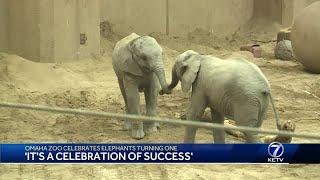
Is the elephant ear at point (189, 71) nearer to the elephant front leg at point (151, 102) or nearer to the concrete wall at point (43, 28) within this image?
the elephant front leg at point (151, 102)

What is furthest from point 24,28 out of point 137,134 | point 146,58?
point 146,58

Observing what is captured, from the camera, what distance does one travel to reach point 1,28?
33.3 feet

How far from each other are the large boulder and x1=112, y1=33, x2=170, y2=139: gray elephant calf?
153 inches

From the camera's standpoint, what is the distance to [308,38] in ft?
32.9

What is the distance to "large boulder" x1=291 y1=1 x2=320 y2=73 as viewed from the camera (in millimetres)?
9977

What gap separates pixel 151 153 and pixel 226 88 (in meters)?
1.91

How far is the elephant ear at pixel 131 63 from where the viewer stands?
679 centimetres

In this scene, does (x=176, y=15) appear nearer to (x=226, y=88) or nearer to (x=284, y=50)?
(x=284, y=50)

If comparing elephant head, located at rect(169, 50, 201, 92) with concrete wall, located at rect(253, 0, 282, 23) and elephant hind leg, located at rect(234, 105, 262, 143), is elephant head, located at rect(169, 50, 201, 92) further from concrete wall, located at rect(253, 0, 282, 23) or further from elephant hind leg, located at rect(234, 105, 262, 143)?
concrete wall, located at rect(253, 0, 282, 23)

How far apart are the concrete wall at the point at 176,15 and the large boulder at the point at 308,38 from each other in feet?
10.8

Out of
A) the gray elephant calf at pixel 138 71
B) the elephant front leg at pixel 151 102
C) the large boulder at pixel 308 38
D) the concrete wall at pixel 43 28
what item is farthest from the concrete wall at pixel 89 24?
the elephant front leg at pixel 151 102

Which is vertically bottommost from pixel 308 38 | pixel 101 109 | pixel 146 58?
pixel 101 109

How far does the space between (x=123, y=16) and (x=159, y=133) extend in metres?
5.68

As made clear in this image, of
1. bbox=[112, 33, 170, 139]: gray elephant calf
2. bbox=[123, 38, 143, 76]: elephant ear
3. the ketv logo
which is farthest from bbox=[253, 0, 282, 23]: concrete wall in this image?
the ketv logo
